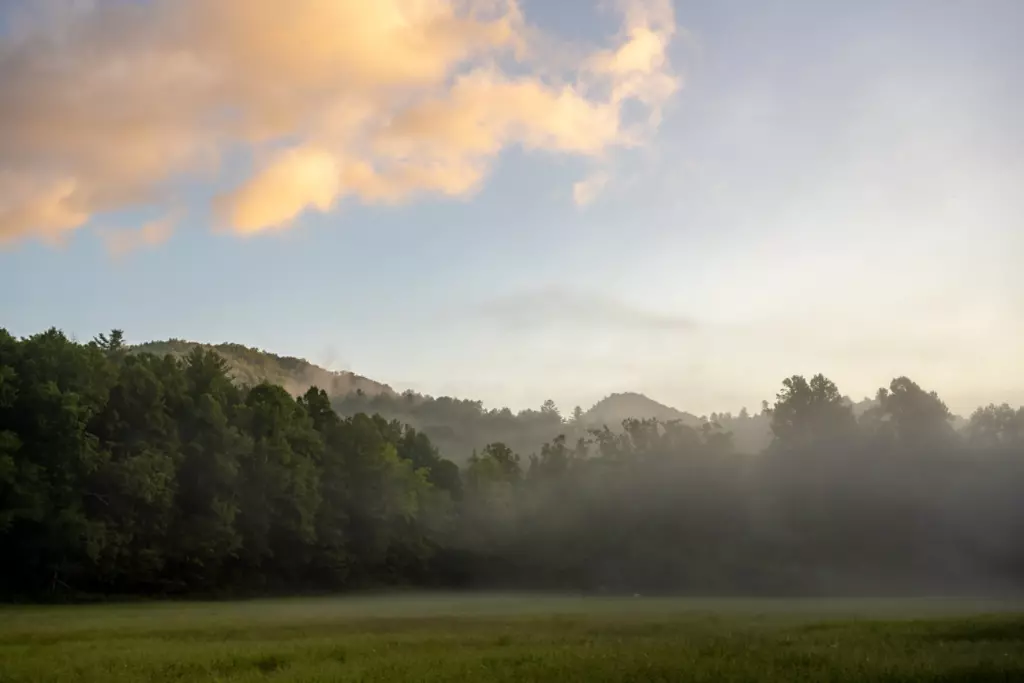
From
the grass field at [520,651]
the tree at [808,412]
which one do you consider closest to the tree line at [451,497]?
the tree at [808,412]

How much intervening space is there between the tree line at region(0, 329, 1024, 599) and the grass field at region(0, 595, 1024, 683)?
28.8 m

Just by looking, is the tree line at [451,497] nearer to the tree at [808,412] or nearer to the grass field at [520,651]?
the tree at [808,412]

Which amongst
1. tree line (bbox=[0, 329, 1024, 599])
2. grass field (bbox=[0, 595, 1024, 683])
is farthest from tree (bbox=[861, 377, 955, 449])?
grass field (bbox=[0, 595, 1024, 683])

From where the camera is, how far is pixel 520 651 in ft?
67.3

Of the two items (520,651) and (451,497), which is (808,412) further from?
(520,651)

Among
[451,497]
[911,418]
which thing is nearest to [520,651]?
[451,497]

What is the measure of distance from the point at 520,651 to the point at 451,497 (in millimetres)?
87709

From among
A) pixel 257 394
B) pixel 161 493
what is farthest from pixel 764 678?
pixel 257 394

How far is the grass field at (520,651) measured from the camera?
54.7 ft

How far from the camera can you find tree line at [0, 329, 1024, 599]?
186 ft

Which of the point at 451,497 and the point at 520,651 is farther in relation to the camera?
the point at 451,497

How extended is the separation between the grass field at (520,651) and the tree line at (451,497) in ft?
94.5

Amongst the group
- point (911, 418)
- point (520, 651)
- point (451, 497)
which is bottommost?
point (520, 651)

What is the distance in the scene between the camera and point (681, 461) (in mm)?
108375
